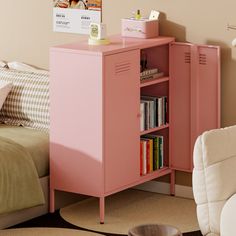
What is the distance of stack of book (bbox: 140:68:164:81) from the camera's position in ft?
16.0

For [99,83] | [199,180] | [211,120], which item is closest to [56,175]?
[99,83]

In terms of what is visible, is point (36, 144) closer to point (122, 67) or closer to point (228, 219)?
→ point (122, 67)

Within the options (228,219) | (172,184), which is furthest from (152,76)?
(228,219)

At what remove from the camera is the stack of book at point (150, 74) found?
488cm

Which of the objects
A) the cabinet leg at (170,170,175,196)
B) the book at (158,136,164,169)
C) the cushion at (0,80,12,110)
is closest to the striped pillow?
the cushion at (0,80,12,110)

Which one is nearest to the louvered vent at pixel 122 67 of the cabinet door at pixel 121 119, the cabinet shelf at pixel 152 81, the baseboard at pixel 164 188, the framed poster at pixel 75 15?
the cabinet door at pixel 121 119

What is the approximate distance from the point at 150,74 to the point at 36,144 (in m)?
0.81

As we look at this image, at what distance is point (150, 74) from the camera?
4.94 m

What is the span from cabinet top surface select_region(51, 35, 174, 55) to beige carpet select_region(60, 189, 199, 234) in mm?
970

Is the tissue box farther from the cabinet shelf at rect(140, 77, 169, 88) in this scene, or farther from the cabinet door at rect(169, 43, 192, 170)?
the cabinet shelf at rect(140, 77, 169, 88)

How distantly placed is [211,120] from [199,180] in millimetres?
1318

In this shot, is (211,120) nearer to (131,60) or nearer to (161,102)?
(161,102)

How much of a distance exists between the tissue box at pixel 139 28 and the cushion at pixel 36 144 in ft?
2.64

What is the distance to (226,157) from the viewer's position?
3.68m
